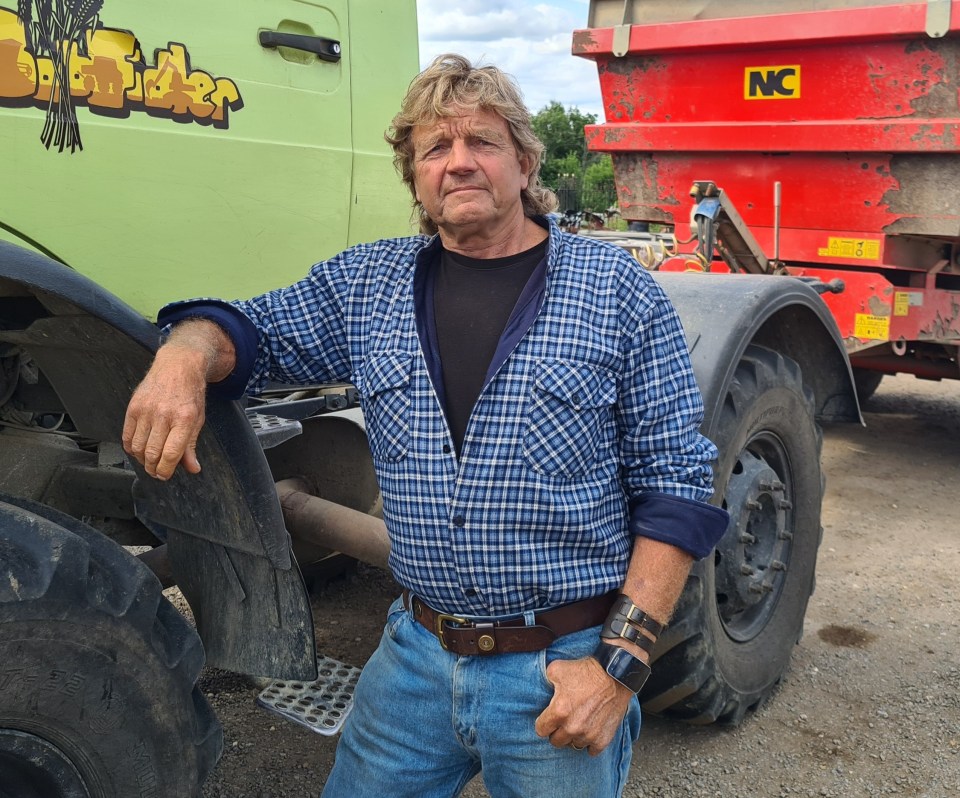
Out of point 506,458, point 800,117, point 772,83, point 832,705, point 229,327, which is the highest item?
point 772,83

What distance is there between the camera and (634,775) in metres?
2.87

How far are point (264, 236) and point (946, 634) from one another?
9.14 ft

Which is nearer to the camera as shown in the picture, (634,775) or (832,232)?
(634,775)

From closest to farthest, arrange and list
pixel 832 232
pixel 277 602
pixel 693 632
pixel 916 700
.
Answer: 1. pixel 277 602
2. pixel 693 632
3. pixel 916 700
4. pixel 832 232

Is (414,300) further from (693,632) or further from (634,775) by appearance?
(634,775)

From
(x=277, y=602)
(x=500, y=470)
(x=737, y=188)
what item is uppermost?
(x=737, y=188)

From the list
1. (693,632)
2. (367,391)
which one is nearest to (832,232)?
(693,632)

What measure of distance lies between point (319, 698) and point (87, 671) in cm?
75

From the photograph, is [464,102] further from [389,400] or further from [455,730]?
[455,730]

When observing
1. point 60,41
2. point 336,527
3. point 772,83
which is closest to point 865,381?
point 772,83

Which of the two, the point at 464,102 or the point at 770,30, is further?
the point at 770,30

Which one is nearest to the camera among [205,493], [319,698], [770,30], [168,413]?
[168,413]

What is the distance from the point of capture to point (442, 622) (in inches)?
72.7

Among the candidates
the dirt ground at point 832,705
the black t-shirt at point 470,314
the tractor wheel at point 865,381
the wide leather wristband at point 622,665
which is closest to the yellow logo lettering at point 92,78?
the black t-shirt at point 470,314
